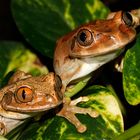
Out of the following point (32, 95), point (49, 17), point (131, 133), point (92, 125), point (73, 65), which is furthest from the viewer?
point (49, 17)

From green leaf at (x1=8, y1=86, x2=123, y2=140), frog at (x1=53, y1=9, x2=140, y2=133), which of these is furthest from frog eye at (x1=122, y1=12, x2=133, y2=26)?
green leaf at (x1=8, y1=86, x2=123, y2=140)

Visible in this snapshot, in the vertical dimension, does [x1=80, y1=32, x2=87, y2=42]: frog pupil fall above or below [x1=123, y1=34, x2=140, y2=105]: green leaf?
above

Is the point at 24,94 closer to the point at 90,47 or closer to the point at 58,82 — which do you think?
the point at 58,82

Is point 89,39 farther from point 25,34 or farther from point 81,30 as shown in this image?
point 25,34

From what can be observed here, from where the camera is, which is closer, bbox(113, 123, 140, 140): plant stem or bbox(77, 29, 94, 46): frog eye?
bbox(113, 123, 140, 140): plant stem

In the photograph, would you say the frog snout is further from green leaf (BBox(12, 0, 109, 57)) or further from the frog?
green leaf (BBox(12, 0, 109, 57))

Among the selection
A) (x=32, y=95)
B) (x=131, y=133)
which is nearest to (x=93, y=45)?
(x=32, y=95)

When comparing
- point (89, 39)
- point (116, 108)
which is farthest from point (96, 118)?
point (89, 39)
